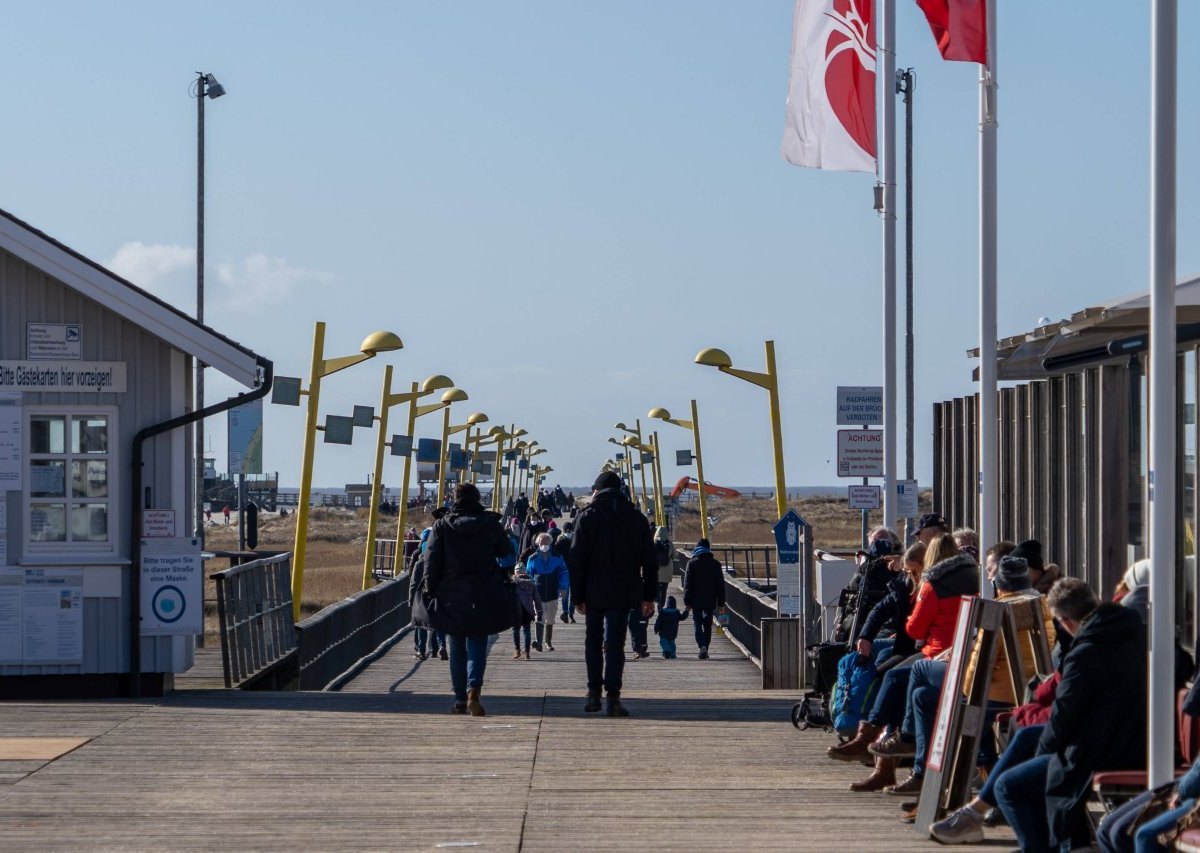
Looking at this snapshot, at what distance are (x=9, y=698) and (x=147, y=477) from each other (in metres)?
2.09

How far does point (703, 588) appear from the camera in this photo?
85.1 feet

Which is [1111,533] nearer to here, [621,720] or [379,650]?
[621,720]

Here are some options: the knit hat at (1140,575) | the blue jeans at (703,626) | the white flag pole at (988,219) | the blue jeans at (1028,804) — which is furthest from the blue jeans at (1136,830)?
the blue jeans at (703,626)

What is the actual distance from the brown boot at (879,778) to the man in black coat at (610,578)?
11.9 feet

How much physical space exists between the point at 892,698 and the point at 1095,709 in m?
2.91

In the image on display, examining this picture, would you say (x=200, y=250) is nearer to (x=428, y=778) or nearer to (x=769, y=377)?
(x=769, y=377)

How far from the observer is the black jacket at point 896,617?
11.2 metres

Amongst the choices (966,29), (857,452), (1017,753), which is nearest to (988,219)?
(966,29)

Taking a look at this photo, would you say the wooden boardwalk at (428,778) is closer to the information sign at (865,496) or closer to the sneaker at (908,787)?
the sneaker at (908,787)

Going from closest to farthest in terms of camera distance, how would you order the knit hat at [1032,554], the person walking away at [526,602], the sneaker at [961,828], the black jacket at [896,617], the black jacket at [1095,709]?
the black jacket at [1095,709] → the sneaker at [961,828] → the knit hat at [1032,554] → the black jacket at [896,617] → the person walking away at [526,602]

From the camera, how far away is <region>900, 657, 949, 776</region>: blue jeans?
9859 millimetres

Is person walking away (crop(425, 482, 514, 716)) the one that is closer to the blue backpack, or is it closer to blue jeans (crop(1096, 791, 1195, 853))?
the blue backpack

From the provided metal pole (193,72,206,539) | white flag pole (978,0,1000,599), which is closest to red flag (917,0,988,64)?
white flag pole (978,0,1000,599)

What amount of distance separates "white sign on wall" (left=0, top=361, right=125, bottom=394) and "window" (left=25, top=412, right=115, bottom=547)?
9.1 inches
